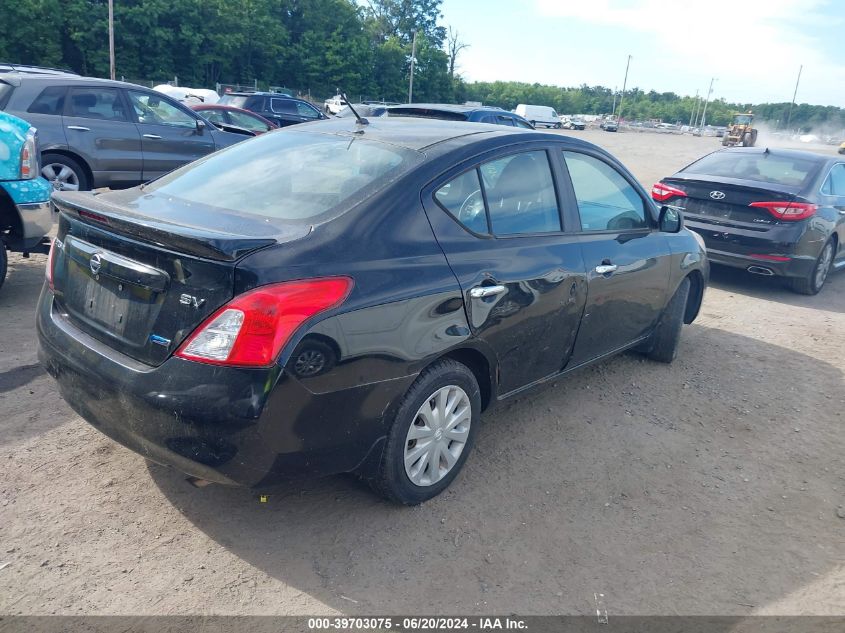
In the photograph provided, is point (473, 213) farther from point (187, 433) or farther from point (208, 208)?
point (187, 433)

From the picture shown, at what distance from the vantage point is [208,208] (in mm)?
3221

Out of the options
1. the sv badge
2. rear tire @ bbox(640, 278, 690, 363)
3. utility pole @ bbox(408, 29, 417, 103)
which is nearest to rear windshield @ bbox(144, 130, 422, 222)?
the sv badge

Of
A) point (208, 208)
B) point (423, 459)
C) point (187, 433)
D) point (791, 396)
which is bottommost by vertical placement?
point (791, 396)

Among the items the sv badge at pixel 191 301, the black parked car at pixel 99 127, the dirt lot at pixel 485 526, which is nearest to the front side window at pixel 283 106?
the black parked car at pixel 99 127

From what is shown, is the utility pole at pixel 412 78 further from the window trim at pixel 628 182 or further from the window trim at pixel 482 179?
the window trim at pixel 482 179

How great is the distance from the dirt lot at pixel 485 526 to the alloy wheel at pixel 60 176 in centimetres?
468

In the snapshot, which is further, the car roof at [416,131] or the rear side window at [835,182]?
the rear side window at [835,182]

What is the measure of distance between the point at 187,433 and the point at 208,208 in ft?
3.61

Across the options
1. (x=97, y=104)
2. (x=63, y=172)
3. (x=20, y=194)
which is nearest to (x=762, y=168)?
(x=20, y=194)

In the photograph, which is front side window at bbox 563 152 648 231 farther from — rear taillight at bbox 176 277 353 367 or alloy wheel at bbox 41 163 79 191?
alloy wheel at bbox 41 163 79 191

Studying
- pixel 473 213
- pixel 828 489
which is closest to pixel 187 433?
pixel 473 213

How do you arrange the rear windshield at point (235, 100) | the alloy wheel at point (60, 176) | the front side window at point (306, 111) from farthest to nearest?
the front side window at point (306, 111) < the rear windshield at point (235, 100) < the alloy wheel at point (60, 176)

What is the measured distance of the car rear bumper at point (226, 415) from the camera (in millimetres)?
2584

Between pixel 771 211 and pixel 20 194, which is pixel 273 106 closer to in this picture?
pixel 20 194
